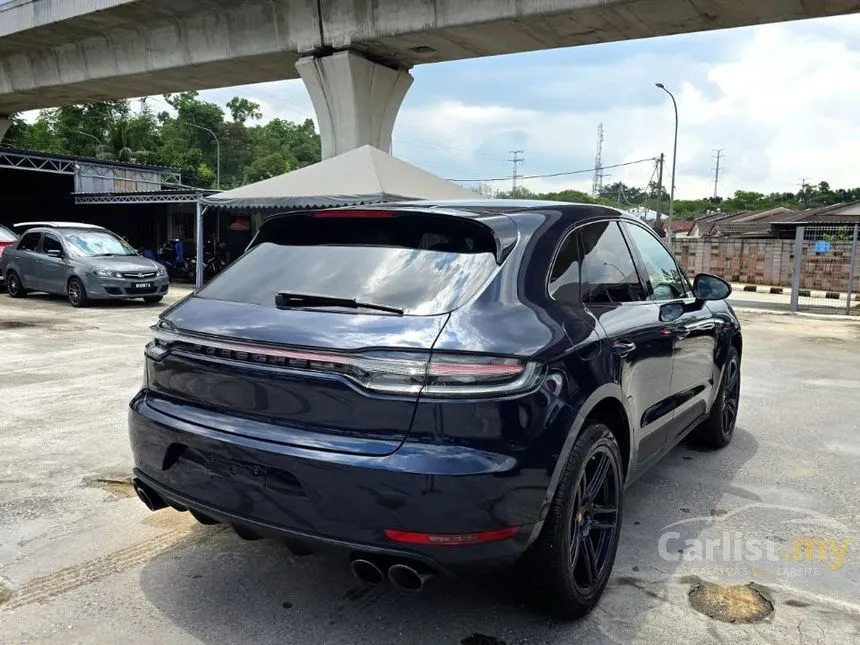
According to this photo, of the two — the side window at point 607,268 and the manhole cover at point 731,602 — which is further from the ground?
→ the side window at point 607,268

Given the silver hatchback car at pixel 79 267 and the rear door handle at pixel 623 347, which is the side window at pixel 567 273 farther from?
the silver hatchback car at pixel 79 267

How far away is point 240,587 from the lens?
2854mm

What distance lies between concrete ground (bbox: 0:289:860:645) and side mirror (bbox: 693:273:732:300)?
1.17 meters

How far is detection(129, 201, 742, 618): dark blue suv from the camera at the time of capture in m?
2.17

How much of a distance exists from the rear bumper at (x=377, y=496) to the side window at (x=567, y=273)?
31.8 inches

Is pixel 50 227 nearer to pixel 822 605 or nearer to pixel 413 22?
pixel 413 22

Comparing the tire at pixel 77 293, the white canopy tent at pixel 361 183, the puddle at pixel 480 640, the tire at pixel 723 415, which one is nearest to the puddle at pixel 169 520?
the puddle at pixel 480 640

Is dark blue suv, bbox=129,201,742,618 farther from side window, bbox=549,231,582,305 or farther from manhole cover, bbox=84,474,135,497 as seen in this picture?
manhole cover, bbox=84,474,135,497

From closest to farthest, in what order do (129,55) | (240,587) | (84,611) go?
1. (84,611)
2. (240,587)
3. (129,55)

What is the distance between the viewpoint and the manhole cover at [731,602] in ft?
8.94

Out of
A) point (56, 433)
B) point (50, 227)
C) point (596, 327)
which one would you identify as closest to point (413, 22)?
point (50, 227)

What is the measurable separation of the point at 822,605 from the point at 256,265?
2.82 metres

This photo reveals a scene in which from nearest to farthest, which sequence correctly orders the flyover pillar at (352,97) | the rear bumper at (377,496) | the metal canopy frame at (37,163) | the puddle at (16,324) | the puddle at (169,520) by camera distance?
the rear bumper at (377,496) → the puddle at (169,520) → the puddle at (16,324) → the flyover pillar at (352,97) → the metal canopy frame at (37,163)

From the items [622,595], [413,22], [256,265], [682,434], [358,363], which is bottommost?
[622,595]
